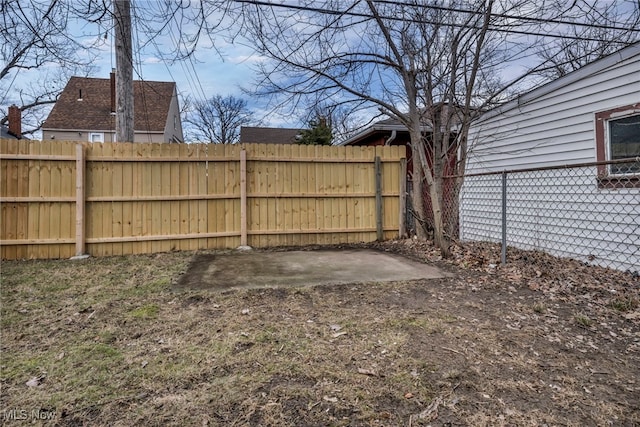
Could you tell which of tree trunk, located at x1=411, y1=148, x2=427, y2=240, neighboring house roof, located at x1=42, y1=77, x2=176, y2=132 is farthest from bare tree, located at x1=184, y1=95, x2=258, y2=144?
tree trunk, located at x1=411, y1=148, x2=427, y2=240

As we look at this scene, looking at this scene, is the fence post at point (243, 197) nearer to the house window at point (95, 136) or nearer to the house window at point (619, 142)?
the house window at point (619, 142)

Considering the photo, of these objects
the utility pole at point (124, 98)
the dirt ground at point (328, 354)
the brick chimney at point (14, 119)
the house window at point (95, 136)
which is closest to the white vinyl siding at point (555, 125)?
the dirt ground at point (328, 354)

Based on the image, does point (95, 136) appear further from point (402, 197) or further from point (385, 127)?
point (402, 197)

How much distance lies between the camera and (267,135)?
2409cm

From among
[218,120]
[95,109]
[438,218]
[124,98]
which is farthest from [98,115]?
[438,218]

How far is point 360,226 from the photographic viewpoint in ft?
21.4

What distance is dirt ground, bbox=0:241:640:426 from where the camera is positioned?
64.9 inches

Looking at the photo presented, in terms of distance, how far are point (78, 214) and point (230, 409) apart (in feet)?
16.0

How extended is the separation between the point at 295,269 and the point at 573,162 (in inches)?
162

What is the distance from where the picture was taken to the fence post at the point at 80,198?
524cm

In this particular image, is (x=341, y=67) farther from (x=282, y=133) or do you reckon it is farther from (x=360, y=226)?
(x=282, y=133)

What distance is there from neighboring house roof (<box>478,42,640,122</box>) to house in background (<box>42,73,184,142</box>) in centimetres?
1350

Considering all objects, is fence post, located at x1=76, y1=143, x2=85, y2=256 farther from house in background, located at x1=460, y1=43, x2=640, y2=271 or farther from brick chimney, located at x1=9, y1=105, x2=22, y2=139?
brick chimney, located at x1=9, y1=105, x2=22, y2=139

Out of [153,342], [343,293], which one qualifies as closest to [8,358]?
[153,342]
